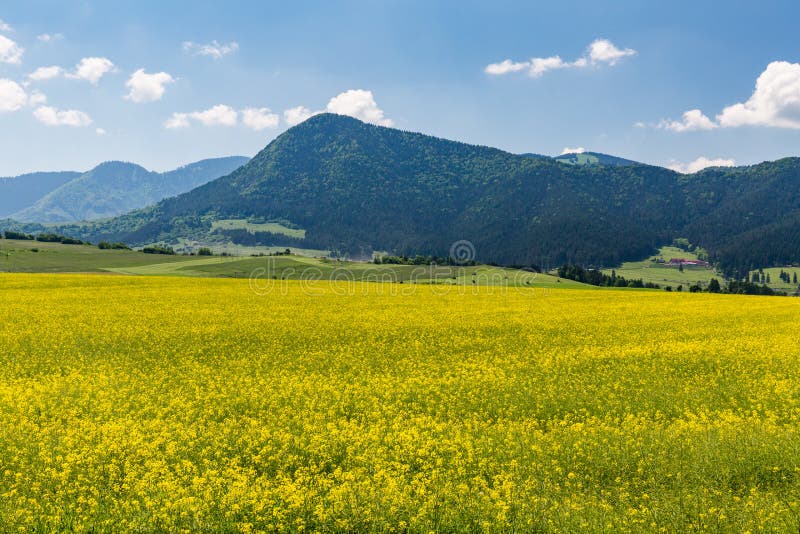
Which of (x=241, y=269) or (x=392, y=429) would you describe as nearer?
(x=392, y=429)

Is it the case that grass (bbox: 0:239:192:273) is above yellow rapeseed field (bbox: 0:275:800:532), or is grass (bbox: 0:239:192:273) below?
above

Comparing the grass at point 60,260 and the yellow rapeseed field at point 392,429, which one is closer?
the yellow rapeseed field at point 392,429

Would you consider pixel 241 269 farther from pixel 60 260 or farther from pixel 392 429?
pixel 392 429

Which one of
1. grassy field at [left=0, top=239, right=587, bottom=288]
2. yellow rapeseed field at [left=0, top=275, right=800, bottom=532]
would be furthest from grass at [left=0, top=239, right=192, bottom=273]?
yellow rapeseed field at [left=0, top=275, right=800, bottom=532]

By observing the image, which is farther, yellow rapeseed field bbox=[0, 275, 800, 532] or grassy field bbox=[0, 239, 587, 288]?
grassy field bbox=[0, 239, 587, 288]

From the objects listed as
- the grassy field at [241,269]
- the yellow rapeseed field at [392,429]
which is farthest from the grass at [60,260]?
the yellow rapeseed field at [392,429]

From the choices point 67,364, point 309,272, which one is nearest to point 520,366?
point 67,364

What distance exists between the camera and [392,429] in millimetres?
12188

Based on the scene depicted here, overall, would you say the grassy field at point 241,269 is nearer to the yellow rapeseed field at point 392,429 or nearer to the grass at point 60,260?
the grass at point 60,260

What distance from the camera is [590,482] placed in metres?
9.90

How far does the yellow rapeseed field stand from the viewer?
8.51 m

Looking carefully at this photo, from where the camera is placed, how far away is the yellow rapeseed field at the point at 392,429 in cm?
851

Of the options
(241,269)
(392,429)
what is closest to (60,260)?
(241,269)

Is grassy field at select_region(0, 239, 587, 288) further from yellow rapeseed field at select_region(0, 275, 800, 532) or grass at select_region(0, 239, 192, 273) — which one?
yellow rapeseed field at select_region(0, 275, 800, 532)
